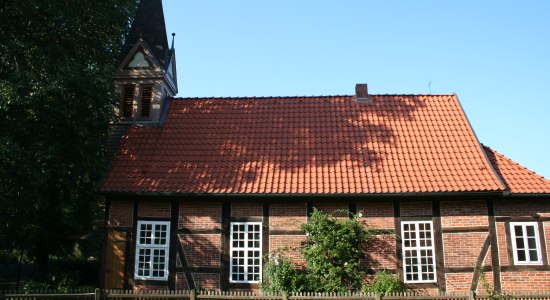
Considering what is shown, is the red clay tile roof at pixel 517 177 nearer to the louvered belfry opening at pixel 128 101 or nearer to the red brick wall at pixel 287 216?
the red brick wall at pixel 287 216

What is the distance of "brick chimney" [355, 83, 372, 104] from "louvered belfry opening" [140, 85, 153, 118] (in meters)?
8.05

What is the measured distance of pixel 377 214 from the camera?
14.3 metres

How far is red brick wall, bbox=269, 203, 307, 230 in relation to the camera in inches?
565

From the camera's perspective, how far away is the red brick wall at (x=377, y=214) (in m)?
14.2

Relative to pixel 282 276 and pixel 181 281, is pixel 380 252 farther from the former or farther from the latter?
pixel 181 281

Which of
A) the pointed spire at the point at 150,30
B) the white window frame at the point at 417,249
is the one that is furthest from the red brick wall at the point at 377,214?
the pointed spire at the point at 150,30

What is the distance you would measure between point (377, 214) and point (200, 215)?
5428 millimetres

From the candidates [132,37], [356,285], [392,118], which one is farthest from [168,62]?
[356,285]

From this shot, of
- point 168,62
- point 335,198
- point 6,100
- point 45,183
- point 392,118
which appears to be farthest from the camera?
point 168,62

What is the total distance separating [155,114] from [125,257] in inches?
232

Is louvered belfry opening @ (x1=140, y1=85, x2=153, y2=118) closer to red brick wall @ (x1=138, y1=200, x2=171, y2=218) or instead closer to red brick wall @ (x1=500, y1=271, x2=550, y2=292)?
red brick wall @ (x1=138, y1=200, x2=171, y2=218)

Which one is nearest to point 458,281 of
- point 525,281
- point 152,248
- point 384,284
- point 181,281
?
point 525,281

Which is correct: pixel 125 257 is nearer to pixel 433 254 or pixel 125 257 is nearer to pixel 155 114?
pixel 155 114

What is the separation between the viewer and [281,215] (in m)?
14.5
